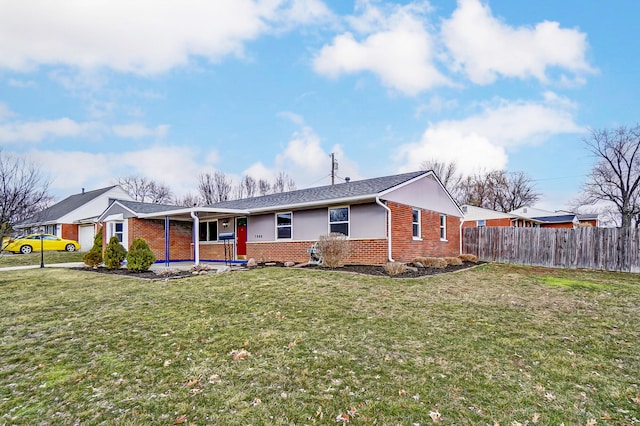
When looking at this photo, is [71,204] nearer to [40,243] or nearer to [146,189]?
[40,243]

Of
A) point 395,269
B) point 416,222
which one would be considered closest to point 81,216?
point 416,222

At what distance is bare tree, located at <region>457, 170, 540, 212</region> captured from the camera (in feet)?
129

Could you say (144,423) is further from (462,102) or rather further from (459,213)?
(459,213)

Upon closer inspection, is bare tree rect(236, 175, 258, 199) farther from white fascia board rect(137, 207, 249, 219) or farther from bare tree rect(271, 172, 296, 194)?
white fascia board rect(137, 207, 249, 219)

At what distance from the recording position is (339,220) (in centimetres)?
1343

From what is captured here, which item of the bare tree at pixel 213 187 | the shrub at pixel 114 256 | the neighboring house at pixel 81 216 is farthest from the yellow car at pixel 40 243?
the bare tree at pixel 213 187

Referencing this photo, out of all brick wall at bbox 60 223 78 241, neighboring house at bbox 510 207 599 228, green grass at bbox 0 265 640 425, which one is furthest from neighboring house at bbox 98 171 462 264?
neighboring house at bbox 510 207 599 228

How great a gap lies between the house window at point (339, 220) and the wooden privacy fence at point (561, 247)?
8.69 meters

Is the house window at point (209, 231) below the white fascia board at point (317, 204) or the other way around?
below

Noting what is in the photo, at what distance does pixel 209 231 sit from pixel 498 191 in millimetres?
35691

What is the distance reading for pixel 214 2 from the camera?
10094 millimetres

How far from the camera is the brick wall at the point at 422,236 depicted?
12.8 metres

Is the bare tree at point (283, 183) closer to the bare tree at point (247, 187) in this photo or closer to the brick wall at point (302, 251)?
the bare tree at point (247, 187)

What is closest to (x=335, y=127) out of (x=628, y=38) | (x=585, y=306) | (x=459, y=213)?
(x=459, y=213)
